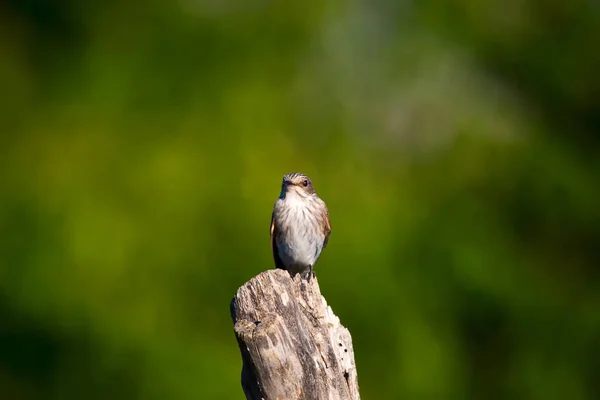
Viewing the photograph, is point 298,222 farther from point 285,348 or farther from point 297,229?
point 285,348

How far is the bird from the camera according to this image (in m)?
7.49

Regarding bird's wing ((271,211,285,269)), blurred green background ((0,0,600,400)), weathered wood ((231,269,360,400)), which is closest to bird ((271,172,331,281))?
bird's wing ((271,211,285,269))

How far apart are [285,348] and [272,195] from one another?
5.53 m

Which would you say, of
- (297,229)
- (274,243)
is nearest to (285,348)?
(297,229)

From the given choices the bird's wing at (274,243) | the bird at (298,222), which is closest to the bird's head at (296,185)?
the bird at (298,222)

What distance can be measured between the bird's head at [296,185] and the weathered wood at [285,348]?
2.21 m

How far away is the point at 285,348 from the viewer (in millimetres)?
4781

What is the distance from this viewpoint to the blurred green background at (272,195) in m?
10.5

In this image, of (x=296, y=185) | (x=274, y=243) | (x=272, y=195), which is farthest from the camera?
(x=272, y=195)

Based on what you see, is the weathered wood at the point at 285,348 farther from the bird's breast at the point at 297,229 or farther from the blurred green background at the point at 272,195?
the blurred green background at the point at 272,195

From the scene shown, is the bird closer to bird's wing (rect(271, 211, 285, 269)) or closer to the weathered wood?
bird's wing (rect(271, 211, 285, 269))

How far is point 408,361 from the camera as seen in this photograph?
1104 centimetres

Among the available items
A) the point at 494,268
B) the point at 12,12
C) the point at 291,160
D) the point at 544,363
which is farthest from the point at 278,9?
the point at 544,363

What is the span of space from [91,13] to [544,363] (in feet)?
22.1
